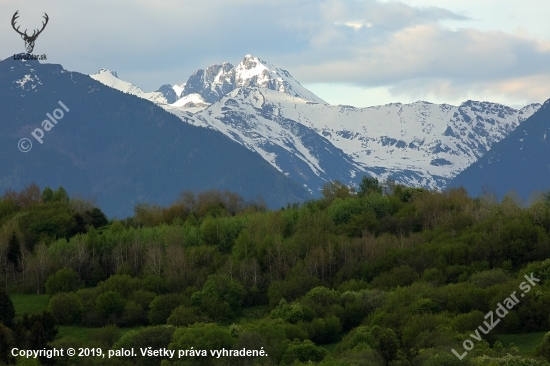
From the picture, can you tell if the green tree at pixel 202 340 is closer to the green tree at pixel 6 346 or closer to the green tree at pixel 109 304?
the green tree at pixel 6 346

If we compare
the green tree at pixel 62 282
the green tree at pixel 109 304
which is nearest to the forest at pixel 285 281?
the green tree at pixel 109 304

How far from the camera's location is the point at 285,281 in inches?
4825

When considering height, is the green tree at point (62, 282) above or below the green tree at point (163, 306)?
above

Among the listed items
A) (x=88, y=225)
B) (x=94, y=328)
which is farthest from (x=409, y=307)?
(x=88, y=225)

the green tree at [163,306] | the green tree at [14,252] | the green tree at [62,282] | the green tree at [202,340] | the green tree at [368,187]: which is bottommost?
the green tree at [202,340]

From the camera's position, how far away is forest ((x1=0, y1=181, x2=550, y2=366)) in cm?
8656

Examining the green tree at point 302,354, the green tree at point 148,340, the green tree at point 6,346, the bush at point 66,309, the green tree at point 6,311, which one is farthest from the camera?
the bush at point 66,309

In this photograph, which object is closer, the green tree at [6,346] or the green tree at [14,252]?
the green tree at [6,346]

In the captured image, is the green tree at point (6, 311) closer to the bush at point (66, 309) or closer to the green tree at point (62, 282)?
the bush at point (66, 309)

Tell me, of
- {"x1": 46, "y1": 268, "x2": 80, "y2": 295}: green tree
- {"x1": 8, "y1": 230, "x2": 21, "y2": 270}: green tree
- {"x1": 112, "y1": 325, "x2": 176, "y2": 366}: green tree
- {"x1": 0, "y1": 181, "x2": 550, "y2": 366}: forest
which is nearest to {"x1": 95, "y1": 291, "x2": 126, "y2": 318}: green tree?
{"x1": 0, "y1": 181, "x2": 550, "y2": 366}: forest

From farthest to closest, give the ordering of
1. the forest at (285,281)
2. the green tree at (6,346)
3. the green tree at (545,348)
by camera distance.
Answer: the forest at (285,281), the green tree at (545,348), the green tree at (6,346)

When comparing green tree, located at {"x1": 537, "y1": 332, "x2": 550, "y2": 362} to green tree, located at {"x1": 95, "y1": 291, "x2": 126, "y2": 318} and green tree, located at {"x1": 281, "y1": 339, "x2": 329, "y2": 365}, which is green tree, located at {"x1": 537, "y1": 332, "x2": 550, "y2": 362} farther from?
green tree, located at {"x1": 95, "y1": 291, "x2": 126, "y2": 318}

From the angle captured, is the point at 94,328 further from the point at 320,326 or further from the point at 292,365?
the point at 292,365

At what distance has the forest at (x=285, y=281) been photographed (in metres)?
86.6
